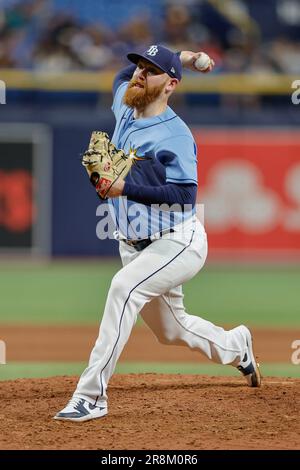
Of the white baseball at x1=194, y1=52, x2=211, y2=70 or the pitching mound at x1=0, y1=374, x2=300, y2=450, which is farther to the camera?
the white baseball at x1=194, y1=52, x2=211, y2=70

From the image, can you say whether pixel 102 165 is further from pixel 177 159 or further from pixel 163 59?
pixel 163 59

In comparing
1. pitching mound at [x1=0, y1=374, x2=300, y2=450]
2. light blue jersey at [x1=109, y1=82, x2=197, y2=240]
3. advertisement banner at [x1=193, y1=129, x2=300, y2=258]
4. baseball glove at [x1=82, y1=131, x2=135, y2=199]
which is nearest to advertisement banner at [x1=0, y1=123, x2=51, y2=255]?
advertisement banner at [x1=193, y1=129, x2=300, y2=258]

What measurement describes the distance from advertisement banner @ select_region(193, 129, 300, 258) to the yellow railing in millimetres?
710

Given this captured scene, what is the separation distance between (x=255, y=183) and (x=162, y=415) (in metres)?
9.91

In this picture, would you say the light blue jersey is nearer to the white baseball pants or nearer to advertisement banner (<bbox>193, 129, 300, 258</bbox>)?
the white baseball pants

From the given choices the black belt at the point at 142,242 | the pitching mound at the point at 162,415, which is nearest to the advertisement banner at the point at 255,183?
the pitching mound at the point at 162,415

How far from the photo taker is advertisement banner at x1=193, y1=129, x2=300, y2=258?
14.7 metres

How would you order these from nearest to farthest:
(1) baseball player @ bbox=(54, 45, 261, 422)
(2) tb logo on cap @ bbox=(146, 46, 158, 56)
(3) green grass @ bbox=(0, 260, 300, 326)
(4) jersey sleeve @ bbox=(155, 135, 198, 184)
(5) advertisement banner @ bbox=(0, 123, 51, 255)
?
(1) baseball player @ bbox=(54, 45, 261, 422), (4) jersey sleeve @ bbox=(155, 135, 198, 184), (2) tb logo on cap @ bbox=(146, 46, 158, 56), (3) green grass @ bbox=(0, 260, 300, 326), (5) advertisement banner @ bbox=(0, 123, 51, 255)

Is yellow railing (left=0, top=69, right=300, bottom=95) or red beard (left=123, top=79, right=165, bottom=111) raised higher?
yellow railing (left=0, top=69, right=300, bottom=95)

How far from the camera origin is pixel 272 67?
15633 mm

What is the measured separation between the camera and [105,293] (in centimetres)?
1171

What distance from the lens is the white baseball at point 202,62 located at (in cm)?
576

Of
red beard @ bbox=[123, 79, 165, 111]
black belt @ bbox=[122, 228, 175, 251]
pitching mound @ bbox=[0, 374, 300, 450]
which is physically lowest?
pitching mound @ bbox=[0, 374, 300, 450]

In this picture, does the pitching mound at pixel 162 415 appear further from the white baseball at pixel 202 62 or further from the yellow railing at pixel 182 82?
the yellow railing at pixel 182 82
